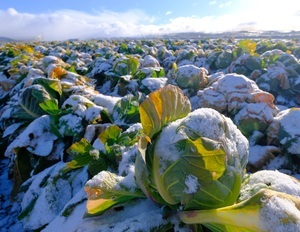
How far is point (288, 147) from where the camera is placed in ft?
7.38

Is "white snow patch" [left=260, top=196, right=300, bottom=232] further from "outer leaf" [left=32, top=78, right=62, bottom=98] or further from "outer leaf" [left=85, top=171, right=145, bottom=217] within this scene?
"outer leaf" [left=32, top=78, right=62, bottom=98]

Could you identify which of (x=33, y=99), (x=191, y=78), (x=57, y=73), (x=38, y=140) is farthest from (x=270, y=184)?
(x=57, y=73)

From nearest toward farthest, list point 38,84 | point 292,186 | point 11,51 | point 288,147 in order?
1. point 292,186
2. point 288,147
3. point 38,84
4. point 11,51

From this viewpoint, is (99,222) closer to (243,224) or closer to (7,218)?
(243,224)

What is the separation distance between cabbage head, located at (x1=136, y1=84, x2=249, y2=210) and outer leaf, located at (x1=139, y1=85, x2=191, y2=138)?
0.05ft

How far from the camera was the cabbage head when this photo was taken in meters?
1.03

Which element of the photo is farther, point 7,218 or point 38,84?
point 38,84

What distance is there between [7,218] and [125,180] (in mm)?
1793

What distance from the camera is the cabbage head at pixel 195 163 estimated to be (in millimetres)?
1032

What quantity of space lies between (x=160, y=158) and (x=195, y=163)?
0.49ft

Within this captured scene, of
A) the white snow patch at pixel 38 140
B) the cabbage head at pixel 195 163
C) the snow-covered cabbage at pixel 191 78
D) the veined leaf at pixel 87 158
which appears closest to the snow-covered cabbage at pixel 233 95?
the snow-covered cabbage at pixel 191 78

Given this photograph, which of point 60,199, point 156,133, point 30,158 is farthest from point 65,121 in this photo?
point 156,133

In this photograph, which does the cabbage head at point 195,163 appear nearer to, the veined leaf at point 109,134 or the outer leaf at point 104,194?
the outer leaf at point 104,194

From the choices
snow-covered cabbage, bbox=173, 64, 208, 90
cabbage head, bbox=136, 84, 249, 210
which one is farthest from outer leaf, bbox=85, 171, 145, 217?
snow-covered cabbage, bbox=173, 64, 208, 90
